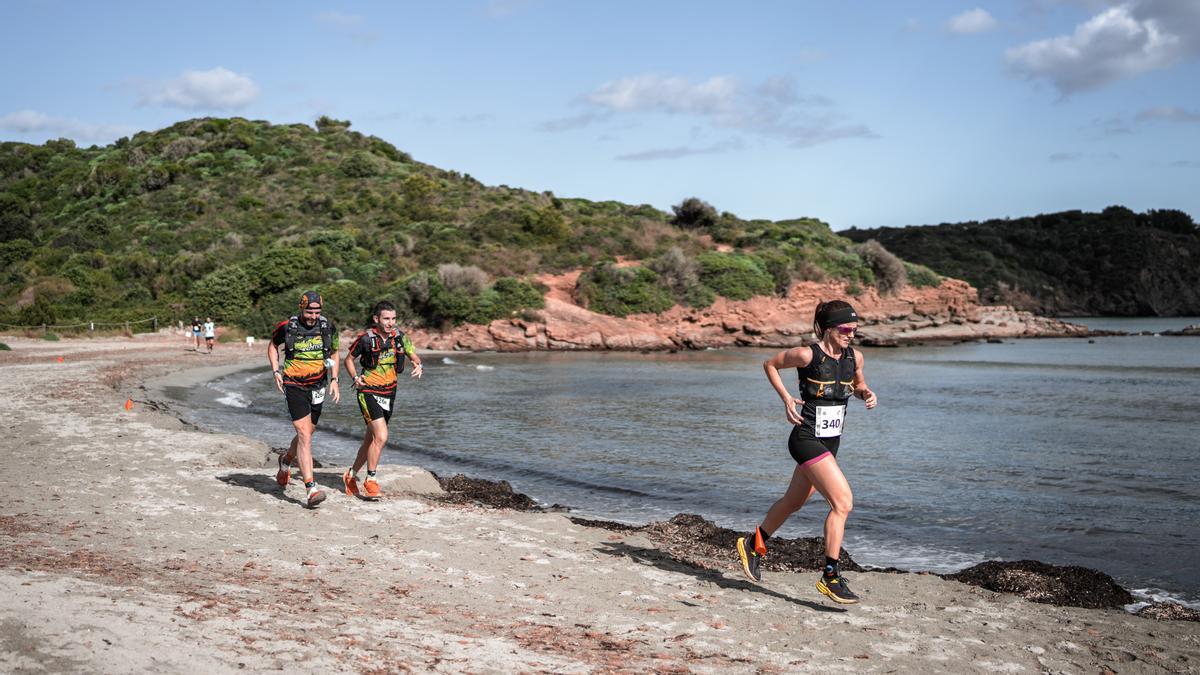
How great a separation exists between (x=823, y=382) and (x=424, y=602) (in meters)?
3.03

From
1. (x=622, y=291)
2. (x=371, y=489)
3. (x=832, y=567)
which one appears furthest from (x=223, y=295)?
(x=832, y=567)

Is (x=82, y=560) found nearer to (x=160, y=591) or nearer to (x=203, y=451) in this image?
(x=160, y=591)

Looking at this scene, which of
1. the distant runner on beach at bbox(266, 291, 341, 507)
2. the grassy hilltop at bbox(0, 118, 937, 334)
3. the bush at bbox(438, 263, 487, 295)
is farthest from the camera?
the grassy hilltop at bbox(0, 118, 937, 334)

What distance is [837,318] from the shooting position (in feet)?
19.6

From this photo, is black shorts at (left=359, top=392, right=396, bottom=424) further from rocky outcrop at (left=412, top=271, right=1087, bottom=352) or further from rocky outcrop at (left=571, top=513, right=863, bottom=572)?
rocky outcrop at (left=412, top=271, right=1087, bottom=352)

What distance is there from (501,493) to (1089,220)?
140749mm

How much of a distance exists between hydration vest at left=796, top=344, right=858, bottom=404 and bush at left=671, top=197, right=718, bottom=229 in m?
53.5

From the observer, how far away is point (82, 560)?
19.1ft

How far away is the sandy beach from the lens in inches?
170

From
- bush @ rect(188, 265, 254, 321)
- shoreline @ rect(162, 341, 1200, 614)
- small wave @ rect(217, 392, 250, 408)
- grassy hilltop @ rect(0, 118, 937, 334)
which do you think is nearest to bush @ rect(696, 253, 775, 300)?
grassy hilltop @ rect(0, 118, 937, 334)

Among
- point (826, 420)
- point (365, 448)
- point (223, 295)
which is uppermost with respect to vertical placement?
point (223, 295)

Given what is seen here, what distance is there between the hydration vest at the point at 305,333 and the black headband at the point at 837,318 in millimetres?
4765

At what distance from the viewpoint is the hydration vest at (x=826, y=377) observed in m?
6.00

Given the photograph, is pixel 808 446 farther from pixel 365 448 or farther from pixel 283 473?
pixel 283 473
